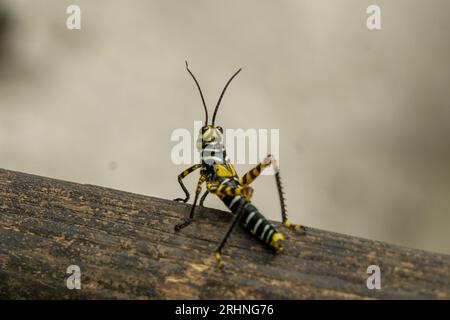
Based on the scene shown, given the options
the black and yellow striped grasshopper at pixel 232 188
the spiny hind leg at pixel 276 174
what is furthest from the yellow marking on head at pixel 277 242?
the spiny hind leg at pixel 276 174

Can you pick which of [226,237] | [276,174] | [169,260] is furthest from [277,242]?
[276,174]

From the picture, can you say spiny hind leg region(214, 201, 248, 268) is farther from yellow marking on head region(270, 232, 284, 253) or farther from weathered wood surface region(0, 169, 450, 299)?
yellow marking on head region(270, 232, 284, 253)

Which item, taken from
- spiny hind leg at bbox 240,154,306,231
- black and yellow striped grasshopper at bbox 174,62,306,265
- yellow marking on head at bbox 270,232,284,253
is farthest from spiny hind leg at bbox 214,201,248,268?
spiny hind leg at bbox 240,154,306,231

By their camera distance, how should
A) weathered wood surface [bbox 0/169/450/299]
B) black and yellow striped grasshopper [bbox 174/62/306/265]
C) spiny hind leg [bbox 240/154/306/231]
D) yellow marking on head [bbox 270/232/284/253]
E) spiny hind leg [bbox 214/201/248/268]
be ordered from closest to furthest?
1. weathered wood surface [bbox 0/169/450/299]
2. spiny hind leg [bbox 214/201/248/268]
3. yellow marking on head [bbox 270/232/284/253]
4. black and yellow striped grasshopper [bbox 174/62/306/265]
5. spiny hind leg [bbox 240/154/306/231]

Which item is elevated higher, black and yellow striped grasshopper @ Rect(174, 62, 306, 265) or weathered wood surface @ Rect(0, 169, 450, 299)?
black and yellow striped grasshopper @ Rect(174, 62, 306, 265)

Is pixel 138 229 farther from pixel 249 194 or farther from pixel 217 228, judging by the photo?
pixel 249 194

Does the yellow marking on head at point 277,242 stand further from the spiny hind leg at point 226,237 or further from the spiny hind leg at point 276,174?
the spiny hind leg at point 276,174

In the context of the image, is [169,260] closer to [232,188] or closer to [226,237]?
[226,237]

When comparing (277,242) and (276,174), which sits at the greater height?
(276,174)
